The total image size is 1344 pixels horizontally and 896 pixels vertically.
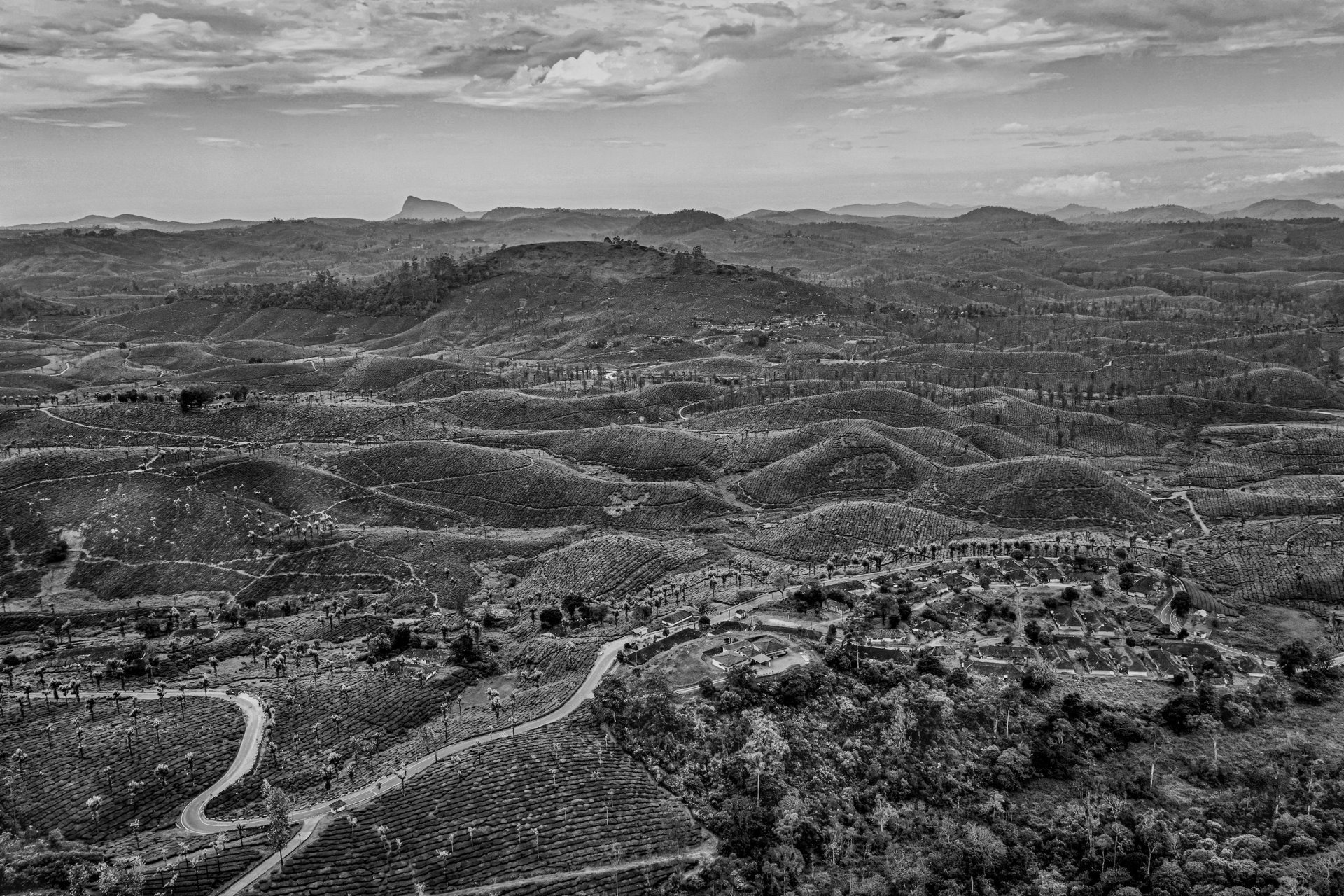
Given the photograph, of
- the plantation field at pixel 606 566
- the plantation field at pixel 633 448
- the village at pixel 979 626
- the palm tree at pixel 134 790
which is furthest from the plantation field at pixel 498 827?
the plantation field at pixel 633 448

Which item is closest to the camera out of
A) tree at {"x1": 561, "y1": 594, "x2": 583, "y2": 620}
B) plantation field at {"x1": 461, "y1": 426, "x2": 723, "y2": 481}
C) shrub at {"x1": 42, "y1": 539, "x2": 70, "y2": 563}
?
tree at {"x1": 561, "y1": 594, "x2": 583, "y2": 620}

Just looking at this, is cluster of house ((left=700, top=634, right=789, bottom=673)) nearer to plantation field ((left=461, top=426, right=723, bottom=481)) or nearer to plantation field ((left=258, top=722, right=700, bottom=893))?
plantation field ((left=258, top=722, right=700, bottom=893))

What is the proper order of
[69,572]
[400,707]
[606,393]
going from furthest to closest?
[606,393], [69,572], [400,707]

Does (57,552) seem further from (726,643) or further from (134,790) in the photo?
(726,643)

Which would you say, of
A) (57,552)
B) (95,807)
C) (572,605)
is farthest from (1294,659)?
(57,552)

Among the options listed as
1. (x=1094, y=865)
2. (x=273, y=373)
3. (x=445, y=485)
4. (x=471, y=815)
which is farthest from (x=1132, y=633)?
(x=273, y=373)

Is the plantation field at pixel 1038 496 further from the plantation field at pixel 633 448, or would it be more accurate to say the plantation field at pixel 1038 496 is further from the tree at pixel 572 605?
the tree at pixel 572 605

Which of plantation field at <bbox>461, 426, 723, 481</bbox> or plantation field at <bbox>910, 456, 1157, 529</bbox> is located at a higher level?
plantation field at <bbox>461, 426, 723, 481</bbox>

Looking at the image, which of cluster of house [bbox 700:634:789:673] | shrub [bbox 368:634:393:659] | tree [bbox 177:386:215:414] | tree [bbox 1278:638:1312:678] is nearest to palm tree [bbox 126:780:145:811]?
shrub [bbox 368:634:393:659]

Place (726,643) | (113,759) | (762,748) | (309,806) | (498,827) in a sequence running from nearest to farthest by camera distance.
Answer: (498,827) → (309,806) → (762,748) → (113,759) → (726,643)

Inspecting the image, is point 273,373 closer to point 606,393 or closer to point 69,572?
point 606,393

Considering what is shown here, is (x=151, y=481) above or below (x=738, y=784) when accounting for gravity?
above
